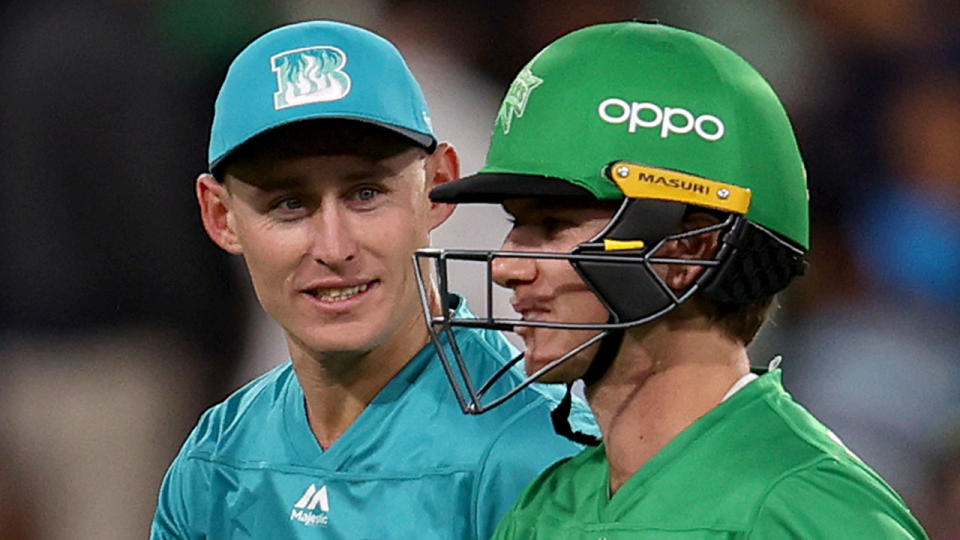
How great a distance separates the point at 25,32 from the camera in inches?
132

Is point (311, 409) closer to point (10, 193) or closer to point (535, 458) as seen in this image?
point (535, 458)

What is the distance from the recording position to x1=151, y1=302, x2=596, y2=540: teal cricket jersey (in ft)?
6.86

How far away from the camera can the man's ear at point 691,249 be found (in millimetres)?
1684

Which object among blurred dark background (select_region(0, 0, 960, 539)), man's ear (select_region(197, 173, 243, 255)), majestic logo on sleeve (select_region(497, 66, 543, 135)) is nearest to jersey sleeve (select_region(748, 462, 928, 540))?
majestic logo on sleeve (select_region(497, 66, 543, 135))

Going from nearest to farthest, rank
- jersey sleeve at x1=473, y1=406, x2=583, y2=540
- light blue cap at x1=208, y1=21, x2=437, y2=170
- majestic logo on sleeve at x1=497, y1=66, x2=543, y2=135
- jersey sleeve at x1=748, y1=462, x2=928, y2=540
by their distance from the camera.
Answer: jersey sleeve at x1=748, y1=462, x2=928, y2=540, majestic logo on sleeve at x1=497, y1=66, x2=543, y2=135, jersey sleeve at x1=473, y1=406, x2=583, y2=540, light blue cap at x1=208, y1=21, x2=437, y2=170

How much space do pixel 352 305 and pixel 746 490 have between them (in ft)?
2.40

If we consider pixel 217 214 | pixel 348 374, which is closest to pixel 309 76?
pixel 217 214

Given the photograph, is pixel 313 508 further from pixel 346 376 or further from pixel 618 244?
pixel 618 244

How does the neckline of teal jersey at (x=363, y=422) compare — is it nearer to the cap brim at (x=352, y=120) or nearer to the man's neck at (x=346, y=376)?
the man's neck at (x=346, y=376)

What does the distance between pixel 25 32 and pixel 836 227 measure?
175 centimetres

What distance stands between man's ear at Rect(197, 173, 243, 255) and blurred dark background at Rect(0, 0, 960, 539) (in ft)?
2.80

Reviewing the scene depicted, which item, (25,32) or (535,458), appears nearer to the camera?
(535,458)

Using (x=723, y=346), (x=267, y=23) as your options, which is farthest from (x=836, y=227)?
(x=723, y=346)

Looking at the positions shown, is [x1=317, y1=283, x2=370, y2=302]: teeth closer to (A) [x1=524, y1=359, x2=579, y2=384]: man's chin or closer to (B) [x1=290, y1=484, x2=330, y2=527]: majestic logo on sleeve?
(B) [x1=290, y1=484, x2=330, y2=527]: majestic logo on sleeve
